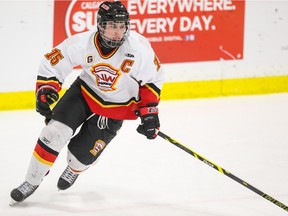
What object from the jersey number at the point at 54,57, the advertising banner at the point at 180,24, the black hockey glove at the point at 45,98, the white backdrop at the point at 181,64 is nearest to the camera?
the black hockey glove at the point at 45,98

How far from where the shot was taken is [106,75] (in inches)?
178

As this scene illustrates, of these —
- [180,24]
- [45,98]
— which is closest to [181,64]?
[180,24]

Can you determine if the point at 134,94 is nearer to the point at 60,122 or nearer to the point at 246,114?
the point at 60,122

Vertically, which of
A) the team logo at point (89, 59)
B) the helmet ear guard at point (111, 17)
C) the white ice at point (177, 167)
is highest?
the helmet ear guard at point (111, 17)

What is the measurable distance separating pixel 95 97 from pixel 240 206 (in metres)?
0.96

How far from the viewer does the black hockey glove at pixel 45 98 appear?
4340 millimetres

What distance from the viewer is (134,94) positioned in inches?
183

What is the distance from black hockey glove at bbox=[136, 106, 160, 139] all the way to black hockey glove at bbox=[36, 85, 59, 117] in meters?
0.46

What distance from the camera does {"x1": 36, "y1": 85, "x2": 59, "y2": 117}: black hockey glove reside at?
434 centimetres

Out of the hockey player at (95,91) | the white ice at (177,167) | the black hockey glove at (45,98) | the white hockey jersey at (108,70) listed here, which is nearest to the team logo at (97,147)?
the hockey player at (95,91)

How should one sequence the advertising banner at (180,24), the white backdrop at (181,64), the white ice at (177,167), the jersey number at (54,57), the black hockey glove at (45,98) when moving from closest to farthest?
the black hockey glove at (45,98), the jersey number at (54,57), the white ice at (177,167), the white backdrop at (181,64), the advertising banner at (180,24)

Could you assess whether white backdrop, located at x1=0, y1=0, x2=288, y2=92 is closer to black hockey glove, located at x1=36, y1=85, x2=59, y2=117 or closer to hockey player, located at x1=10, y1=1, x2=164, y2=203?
hockey player, located at x1=10, y1=1, x2=164, y2=203

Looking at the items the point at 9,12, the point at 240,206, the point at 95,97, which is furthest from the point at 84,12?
the point at 240,206

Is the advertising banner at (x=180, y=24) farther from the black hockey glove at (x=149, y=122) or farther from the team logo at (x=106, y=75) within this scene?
the black hockey glove at (x=149, y=122)
